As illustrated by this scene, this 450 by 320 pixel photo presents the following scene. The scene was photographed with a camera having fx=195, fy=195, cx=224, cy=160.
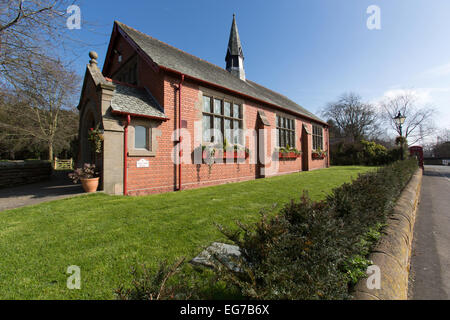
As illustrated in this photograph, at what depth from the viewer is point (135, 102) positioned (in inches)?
313

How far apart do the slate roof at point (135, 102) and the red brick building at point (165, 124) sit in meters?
0.04

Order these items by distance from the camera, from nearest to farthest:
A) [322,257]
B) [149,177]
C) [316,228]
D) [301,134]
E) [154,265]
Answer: [322,257]
[316,228]
[154,265]
[149,177]
[301,134]

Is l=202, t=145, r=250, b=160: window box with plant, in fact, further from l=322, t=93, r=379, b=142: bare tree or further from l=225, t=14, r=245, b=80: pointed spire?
l=322, t=93, r=379, b=142: bare tree

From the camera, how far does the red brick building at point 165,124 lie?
7.18 m

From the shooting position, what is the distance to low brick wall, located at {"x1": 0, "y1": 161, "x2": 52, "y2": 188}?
30.8ft

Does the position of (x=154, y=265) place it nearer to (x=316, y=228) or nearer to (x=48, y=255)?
(x=48, y=255)

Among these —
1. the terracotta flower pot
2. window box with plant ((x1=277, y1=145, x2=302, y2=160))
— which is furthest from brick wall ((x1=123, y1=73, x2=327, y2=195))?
window box with plant ((x1=277, y1=145, x2=302, y2=160))

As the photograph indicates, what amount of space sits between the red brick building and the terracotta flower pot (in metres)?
0.43

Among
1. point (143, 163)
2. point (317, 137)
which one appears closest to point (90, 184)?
point (143, 163)

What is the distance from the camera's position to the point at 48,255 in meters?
2.80

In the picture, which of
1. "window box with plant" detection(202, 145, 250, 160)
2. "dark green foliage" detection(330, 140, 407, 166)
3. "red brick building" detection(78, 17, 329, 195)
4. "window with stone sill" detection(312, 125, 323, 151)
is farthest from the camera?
"dark green foliage" detection(330, 140, 407, 166)

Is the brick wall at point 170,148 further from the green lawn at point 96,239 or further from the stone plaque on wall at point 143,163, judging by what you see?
the green lawn at point 96,239
